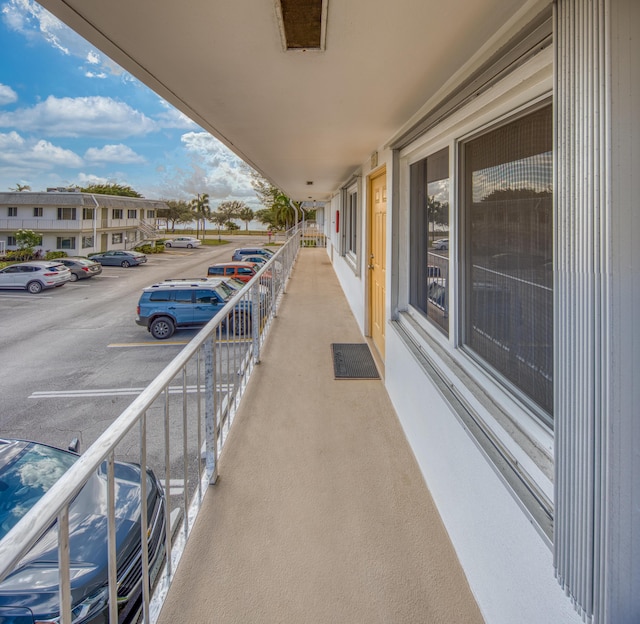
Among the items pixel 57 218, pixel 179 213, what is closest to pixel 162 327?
pixel 57 218

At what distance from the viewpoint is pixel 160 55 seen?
151 cm

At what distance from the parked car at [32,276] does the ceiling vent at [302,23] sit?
19.8m

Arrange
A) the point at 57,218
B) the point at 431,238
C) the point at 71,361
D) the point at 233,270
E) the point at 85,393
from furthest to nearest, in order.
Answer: the point at 57,218 < the point at 233,270 < the point at 71,361 < the point at 85,393 < the point at 431,238

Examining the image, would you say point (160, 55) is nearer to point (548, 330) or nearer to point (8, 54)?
point (548, 330)

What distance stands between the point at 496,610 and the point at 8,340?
12.8m

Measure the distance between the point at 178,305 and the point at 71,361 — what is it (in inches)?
90.8

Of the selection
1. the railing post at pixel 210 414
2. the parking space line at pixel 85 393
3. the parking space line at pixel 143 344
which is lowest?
the parking space line at pixel 85 393

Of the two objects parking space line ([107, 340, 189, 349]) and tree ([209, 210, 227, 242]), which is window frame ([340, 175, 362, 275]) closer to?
parking space line ([107, 340, 189, 349])

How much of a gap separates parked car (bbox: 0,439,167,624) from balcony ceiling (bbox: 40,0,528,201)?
1626mm

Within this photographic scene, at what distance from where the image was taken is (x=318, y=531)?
171 cm

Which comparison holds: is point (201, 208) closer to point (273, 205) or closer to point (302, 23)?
point (273, 205)

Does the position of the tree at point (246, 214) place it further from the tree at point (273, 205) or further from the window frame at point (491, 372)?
the window frame at point (491, 372)

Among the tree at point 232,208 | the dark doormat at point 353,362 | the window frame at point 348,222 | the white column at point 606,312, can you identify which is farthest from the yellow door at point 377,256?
the tree at point 232,208

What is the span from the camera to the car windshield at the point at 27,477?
1953 millimetres
